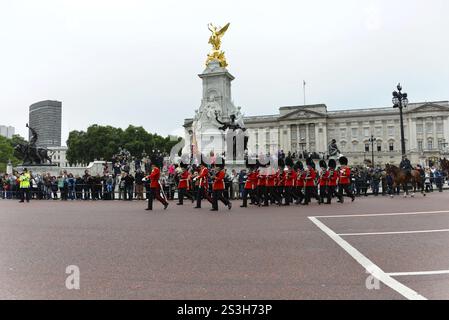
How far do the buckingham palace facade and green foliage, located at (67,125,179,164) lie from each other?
3092 cm

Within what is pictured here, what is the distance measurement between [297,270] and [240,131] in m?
27.1

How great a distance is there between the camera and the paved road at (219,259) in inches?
188

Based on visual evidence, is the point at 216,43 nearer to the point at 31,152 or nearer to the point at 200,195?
the point at 31,152

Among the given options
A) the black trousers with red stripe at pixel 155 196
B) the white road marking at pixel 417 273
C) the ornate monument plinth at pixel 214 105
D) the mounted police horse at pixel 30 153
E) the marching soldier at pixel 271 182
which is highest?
the ornate monument plinth at pixel 214 105

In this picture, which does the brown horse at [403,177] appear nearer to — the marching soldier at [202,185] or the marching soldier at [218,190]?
the marching soldier at [218,190]

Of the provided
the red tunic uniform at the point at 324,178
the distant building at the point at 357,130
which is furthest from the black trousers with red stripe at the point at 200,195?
the distant building at the point at 357,130

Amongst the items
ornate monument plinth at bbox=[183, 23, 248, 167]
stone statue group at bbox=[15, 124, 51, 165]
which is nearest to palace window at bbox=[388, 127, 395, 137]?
ornate monument plinth at bbox=[183, 23, 248, 167]

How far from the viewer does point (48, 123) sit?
158750mm

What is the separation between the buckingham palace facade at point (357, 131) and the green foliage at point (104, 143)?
30920 mm

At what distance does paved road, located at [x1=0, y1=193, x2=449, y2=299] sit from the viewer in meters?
4.79
